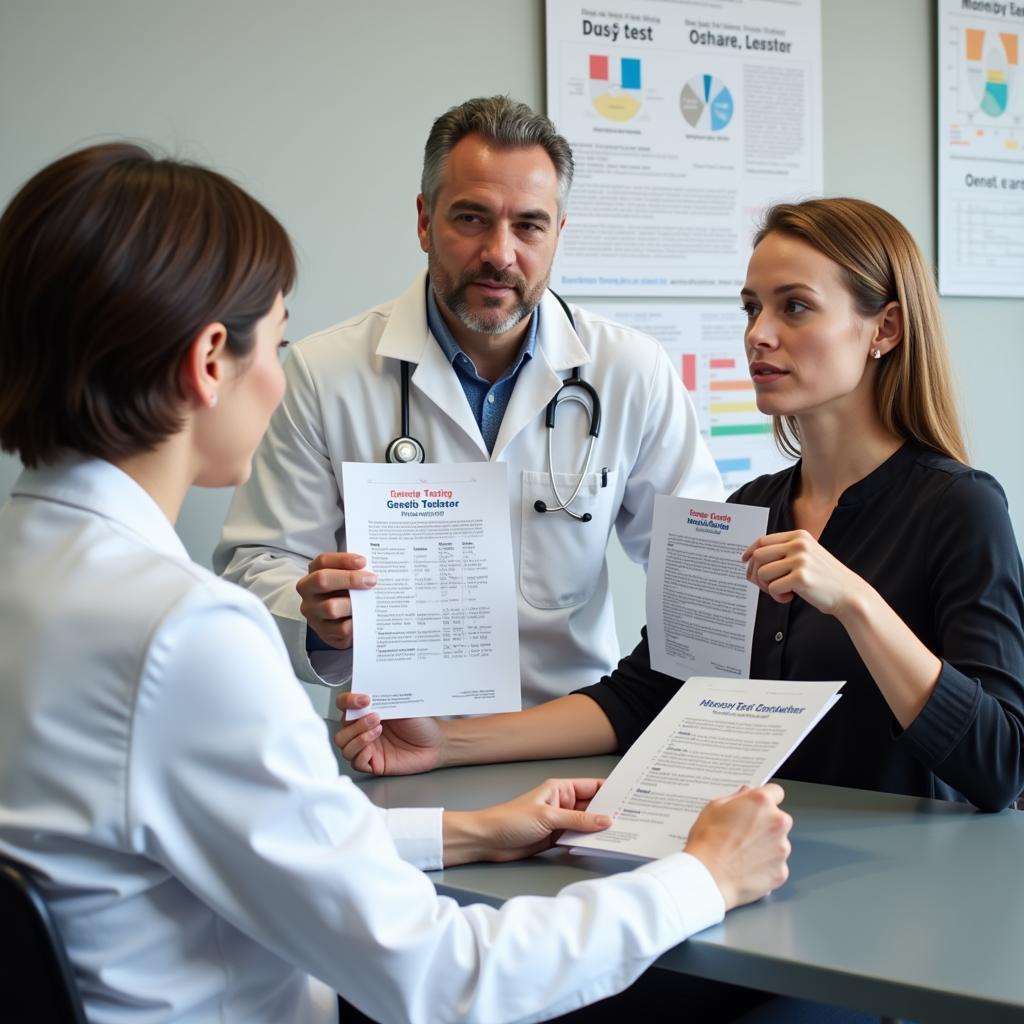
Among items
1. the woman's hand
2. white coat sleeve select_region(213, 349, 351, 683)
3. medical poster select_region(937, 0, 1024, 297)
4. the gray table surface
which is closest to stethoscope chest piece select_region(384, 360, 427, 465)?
white coat sleeve select_region(213, 349, 351, 683)

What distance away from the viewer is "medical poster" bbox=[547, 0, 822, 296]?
9.36 feet

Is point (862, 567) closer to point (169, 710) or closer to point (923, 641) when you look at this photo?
point (923, 641)

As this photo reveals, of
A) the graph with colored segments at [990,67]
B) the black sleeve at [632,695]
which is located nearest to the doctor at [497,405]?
the black sleeve at [632,695]

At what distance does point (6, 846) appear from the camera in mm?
853

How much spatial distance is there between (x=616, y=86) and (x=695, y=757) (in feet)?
6.82

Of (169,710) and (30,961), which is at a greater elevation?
(169,710)

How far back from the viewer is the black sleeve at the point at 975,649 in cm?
136

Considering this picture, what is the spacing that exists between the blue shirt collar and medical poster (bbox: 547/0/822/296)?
827 millimetres

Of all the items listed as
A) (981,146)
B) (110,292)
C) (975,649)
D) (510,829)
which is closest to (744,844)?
(510,829)

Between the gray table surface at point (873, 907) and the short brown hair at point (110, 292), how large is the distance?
24.7 inches

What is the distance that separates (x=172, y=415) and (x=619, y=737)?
3.23 ft

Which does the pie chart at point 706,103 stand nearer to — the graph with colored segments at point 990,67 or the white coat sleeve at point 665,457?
the graph with colored segments at point 990,67

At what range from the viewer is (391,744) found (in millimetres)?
1646

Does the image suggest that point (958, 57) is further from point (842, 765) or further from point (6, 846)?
point (6, 846)
